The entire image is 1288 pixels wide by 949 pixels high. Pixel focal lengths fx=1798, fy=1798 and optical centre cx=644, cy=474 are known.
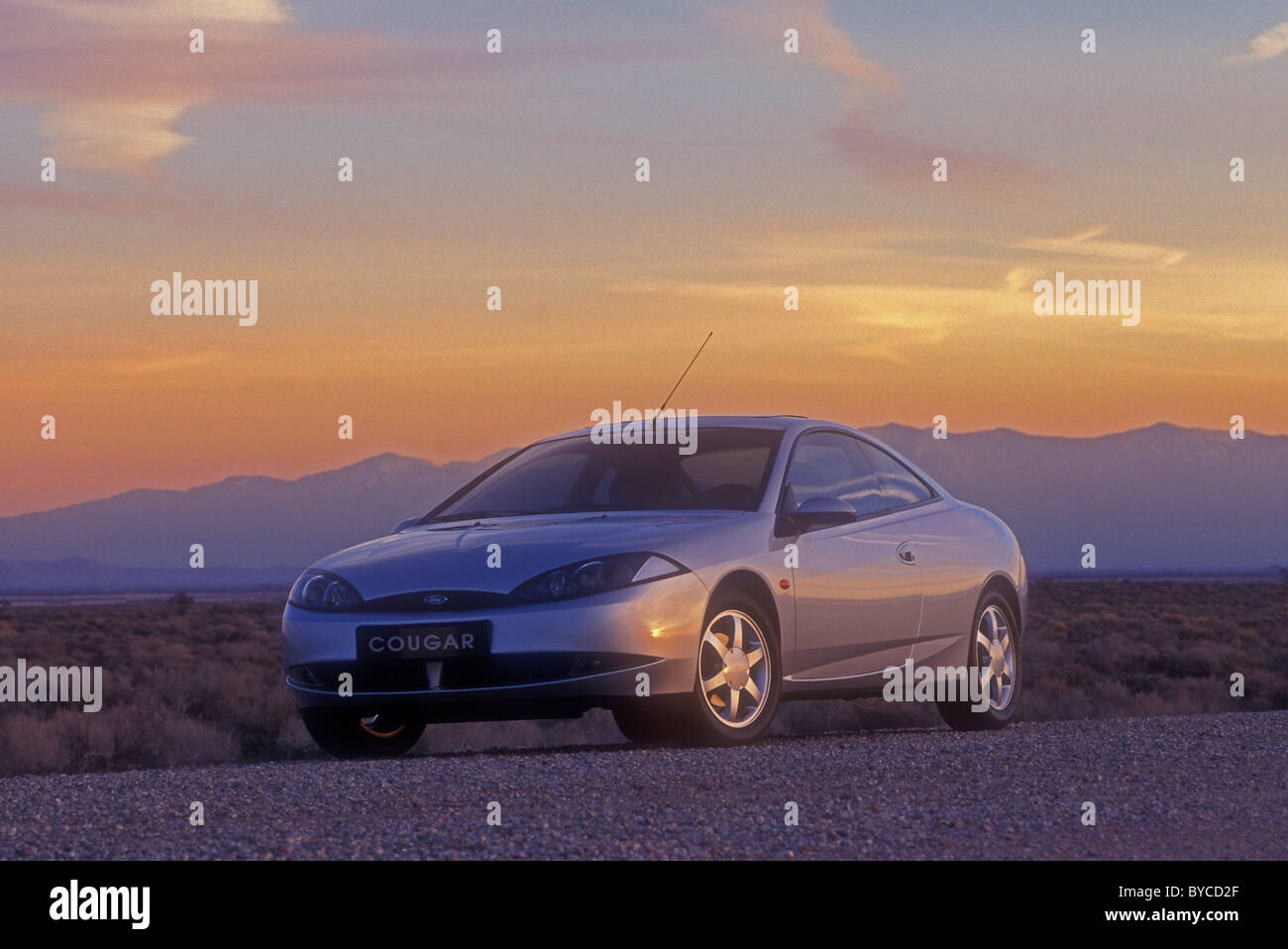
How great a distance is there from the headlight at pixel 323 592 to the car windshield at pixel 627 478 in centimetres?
107

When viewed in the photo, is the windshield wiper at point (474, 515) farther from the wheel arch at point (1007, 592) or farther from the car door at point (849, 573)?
the wheel arch at point (1007, 592)

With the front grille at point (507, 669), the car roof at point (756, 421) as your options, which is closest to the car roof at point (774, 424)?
the car roof at point (756, 421)

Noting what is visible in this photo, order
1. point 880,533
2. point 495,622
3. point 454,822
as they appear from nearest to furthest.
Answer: point 454,822, point 495,622, point 880,533

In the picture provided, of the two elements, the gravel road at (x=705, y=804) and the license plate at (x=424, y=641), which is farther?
the license plate at (x=424, y=641)

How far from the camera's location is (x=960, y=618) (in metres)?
10.6

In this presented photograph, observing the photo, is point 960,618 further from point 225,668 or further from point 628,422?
point 225,668

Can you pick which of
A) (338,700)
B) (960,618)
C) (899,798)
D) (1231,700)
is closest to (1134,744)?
(960,618)

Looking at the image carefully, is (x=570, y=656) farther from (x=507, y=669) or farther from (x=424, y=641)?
(x=424, y=641)

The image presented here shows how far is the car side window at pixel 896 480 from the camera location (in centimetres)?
1048

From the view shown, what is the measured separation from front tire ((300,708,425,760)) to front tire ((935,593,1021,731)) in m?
3.19

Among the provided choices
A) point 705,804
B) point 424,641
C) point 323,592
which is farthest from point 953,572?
point 705,804

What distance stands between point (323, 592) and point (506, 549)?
0.99m
